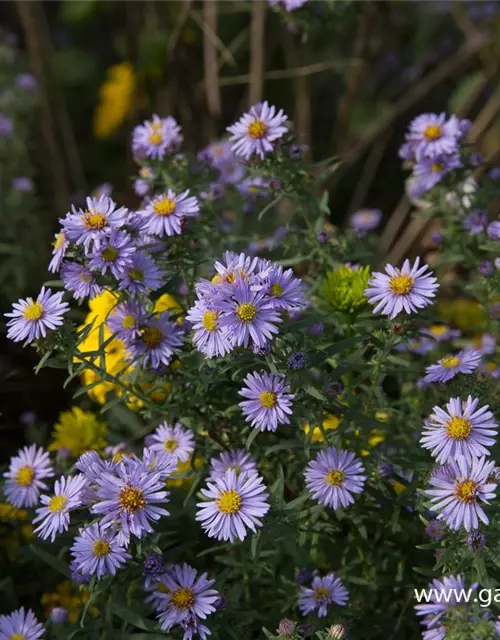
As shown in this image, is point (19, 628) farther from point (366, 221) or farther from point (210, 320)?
point (366, 221)

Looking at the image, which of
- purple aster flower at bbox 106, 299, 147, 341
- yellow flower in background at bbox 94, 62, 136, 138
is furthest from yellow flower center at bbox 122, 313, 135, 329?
yellow flower in background at bbox 94, 62, 136, 138

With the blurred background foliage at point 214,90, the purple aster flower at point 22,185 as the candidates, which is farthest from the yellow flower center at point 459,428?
the purple aster flower at point 22,185

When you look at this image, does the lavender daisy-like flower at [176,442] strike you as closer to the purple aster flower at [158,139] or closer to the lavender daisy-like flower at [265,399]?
the lavender daisy-like flower at [265,399]

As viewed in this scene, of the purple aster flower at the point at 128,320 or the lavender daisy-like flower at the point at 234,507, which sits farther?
the purple aster flower at the point at 128,320

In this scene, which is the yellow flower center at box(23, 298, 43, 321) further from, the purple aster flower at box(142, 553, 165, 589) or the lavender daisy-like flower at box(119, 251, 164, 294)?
the purple aster flower at box(142, 553, 165, 589)

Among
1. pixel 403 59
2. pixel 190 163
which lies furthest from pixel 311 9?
pixel 403 59

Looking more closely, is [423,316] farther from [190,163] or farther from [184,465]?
[190,163]
